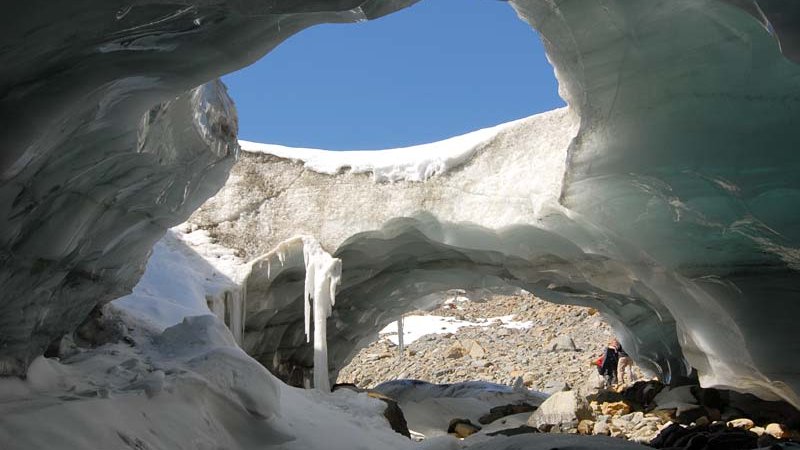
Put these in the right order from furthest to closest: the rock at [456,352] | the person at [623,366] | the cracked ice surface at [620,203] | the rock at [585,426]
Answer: the rock at [456,352] → the person at [623,366] → the rock at [585,426] → the cracked ice surface at [620,203]

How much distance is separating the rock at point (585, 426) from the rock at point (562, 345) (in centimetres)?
1372

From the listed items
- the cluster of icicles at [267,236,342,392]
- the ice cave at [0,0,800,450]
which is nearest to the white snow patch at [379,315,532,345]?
the ice cave at [0,0,800,450]

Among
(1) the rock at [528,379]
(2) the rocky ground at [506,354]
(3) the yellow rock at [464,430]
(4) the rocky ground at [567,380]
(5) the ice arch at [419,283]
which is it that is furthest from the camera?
(2) the rocky ground at [506,354]

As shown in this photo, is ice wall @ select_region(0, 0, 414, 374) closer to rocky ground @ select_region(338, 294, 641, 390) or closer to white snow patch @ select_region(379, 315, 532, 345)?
rocky ground @ select_region(338, 294, 641, 390)

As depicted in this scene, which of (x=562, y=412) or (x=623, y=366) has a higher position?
(x=623, y=366)

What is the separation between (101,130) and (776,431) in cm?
714

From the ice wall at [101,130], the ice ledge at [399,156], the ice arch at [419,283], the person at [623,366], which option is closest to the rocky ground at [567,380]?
the person at [623,366]

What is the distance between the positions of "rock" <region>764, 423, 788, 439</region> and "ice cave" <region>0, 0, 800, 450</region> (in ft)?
0.26

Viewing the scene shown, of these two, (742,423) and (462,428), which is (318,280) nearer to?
(462,428)

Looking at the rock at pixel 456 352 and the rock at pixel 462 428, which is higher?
the rock at pixel 456 352

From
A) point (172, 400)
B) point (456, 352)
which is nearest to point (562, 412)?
point (172, 400)

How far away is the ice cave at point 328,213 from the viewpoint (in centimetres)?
309

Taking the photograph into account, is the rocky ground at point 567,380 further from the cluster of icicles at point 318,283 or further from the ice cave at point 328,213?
the cluster of icicles at point 318,283

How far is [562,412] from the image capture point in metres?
9.41
